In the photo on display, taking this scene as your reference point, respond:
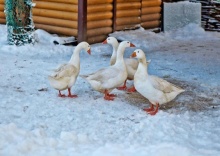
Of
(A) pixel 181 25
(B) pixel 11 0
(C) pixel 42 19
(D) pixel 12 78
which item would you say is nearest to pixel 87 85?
(D) pixel 12 78

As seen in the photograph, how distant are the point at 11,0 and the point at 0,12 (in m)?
3.17

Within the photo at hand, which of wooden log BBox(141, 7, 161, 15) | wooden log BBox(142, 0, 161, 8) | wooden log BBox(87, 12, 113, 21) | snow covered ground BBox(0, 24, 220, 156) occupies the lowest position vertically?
snow covered ground BBox(0, 24, 220, 156)

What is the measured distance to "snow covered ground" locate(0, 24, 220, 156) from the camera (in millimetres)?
5121

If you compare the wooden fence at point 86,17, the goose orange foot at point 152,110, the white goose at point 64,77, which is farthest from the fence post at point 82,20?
the goose orange foot at point 152,110

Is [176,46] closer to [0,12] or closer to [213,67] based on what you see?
[213,67]

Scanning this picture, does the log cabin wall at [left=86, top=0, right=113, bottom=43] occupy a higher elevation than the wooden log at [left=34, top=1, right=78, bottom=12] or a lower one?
lower

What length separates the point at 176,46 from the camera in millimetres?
12703

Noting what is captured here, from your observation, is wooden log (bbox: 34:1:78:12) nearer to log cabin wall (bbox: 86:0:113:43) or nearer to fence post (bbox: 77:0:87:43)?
fence post (bbox: 77:0:87:43)

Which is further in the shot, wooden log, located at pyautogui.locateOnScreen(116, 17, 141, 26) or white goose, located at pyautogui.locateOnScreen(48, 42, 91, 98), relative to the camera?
wooden log, located at pyautogui.locateOnScreen(116, 17, 141, 26)

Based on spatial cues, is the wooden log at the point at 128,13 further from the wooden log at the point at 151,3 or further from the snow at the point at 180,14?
the snow at the point at 180,14

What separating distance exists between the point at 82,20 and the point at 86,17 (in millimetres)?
161

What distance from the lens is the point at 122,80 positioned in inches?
274

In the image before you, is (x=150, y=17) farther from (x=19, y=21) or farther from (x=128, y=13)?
(x=19, y=21)

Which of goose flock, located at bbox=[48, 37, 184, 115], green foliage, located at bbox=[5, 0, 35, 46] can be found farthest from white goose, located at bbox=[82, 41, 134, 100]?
green foliage, located at bbox=[5, 0, 35, 46]
